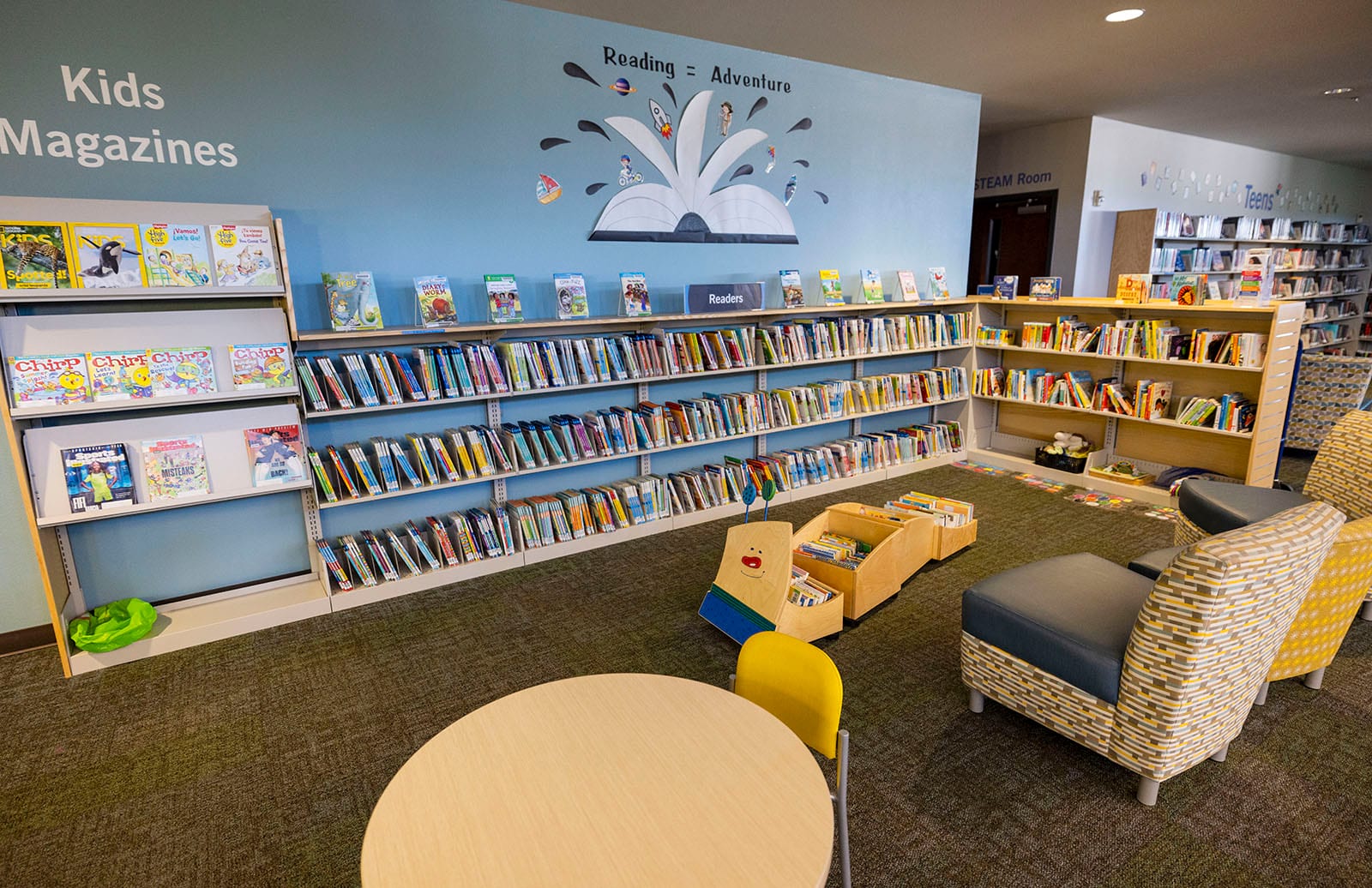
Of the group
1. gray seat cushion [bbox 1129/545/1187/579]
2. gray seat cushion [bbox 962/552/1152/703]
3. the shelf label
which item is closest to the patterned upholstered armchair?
gray seat cushion [bbox 1129/545/1187/579]

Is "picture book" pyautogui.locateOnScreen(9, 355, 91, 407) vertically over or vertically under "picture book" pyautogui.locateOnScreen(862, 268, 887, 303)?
under

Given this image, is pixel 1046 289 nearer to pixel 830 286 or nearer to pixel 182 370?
pixel 830 286

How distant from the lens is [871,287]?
609 centimetres

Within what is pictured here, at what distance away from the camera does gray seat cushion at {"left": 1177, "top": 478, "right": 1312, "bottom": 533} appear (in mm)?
3504

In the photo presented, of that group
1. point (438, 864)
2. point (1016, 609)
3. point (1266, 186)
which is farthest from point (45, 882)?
point (1266, 186)

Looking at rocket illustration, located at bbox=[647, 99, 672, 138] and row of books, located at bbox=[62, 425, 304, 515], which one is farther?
rocket illustration, located at bbox=[647, 99, 672, 138]

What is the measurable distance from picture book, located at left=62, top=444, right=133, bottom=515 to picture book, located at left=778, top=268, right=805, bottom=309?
4241mm

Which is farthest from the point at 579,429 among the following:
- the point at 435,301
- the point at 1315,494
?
the point at 1315,494

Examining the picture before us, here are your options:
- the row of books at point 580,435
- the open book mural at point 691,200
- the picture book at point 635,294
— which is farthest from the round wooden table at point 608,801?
the open book mural at point 691,200

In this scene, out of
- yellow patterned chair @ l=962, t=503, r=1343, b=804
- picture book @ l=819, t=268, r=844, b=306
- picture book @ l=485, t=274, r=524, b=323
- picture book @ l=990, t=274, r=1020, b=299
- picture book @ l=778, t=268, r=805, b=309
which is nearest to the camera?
yellow patterned chair @ l=962, t=503, r=1343, b=804

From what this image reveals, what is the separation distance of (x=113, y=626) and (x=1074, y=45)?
699 cm

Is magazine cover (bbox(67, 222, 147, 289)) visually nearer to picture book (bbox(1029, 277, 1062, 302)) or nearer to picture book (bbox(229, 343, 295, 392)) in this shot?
picture book (bbox(229, 343, 295, 392))

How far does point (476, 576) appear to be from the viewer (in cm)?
435

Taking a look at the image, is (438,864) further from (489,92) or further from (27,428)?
(489,92)
